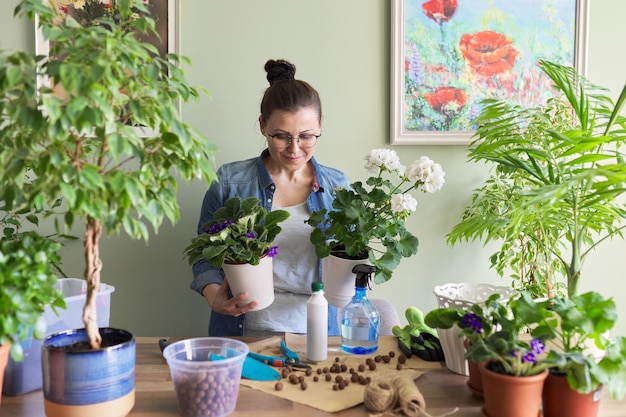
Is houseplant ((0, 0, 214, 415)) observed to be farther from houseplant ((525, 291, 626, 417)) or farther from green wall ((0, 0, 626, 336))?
green wall ((0, 0, 626, 336))

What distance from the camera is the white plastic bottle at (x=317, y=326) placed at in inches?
56.4

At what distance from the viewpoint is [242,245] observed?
5.01 ft

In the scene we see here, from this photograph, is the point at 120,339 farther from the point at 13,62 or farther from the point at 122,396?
the point at 13,62

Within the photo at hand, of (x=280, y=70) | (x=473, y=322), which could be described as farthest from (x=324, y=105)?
(x=473, y=322)

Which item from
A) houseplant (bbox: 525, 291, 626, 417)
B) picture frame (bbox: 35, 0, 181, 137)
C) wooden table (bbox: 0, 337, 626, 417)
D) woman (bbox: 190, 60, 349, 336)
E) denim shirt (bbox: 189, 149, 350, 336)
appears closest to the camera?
houseplant (bbox: 525, 291, 626, 417)

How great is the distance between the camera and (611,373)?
1.04 meters

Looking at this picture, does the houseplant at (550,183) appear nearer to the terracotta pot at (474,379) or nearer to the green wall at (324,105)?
the green wall at (324,105)

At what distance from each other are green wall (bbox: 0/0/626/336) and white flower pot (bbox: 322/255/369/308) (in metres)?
0.82

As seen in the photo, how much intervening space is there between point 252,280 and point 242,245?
0.37 ft

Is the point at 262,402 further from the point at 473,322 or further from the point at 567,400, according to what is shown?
the point at 567,400

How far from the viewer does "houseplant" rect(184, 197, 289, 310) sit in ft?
4.92

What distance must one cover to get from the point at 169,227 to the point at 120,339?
117 centimetres

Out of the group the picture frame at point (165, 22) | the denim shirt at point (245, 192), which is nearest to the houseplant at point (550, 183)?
the denim shirt at point (245, 192)

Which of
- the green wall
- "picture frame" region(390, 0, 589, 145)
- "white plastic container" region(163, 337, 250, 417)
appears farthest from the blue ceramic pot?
"picture frame" region(390, 0, 589, 145)
